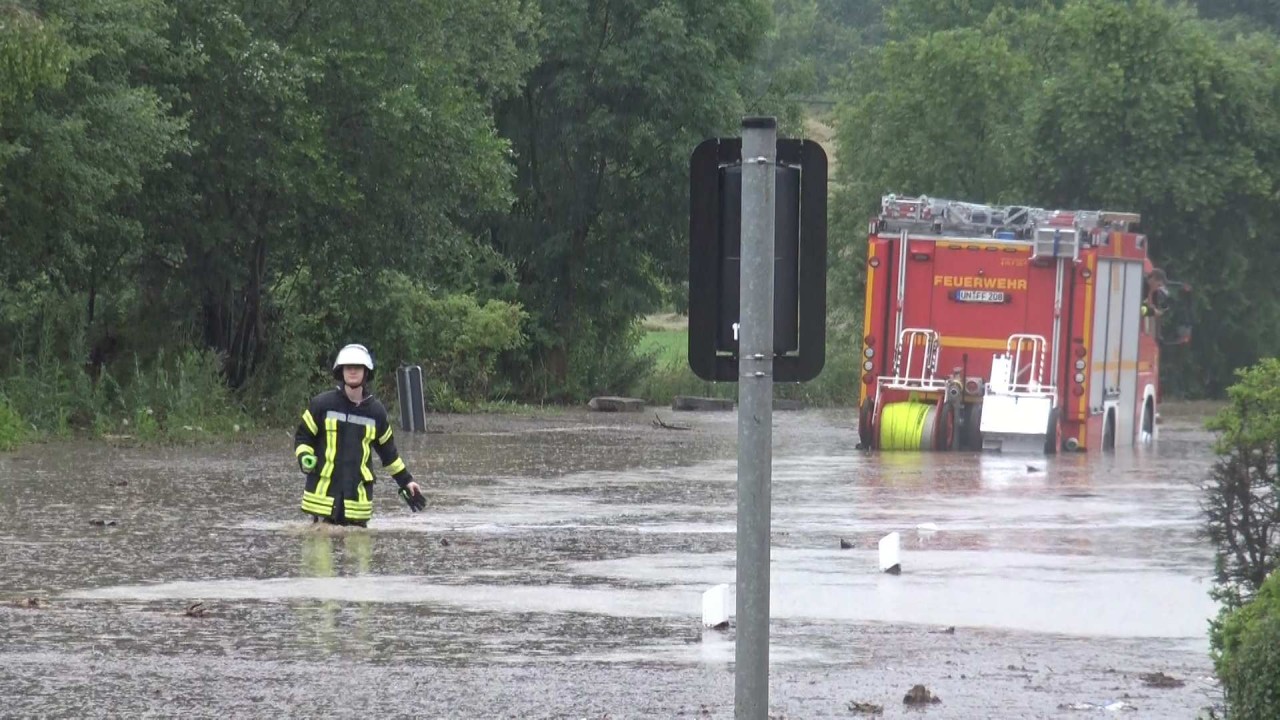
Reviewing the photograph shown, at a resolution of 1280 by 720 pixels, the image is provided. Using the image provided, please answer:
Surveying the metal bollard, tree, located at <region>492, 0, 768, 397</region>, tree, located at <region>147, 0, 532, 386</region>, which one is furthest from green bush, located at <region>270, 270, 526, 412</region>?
tree, located at <region>492, 0, 768, 397</region>

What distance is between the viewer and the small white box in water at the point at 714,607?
10266mm

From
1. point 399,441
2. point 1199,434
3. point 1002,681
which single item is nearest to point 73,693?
point 1002,681

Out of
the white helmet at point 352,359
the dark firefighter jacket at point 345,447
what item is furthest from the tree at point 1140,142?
the white helmet at point 352,359

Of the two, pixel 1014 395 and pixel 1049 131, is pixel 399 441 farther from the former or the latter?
pixel 1049 131

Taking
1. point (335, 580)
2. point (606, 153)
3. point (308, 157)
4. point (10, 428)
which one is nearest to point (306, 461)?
point (335, 580)

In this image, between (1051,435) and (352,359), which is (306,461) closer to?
(352,359)

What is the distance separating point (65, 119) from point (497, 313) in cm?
1229

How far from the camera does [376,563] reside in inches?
499

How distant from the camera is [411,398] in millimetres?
26953

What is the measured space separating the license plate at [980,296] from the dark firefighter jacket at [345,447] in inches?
526

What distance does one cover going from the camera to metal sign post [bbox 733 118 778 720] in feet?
19.2

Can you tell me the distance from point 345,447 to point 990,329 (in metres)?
13.7

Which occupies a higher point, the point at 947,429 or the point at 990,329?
the point at 990,329

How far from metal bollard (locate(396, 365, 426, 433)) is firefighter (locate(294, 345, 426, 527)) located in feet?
43.5
